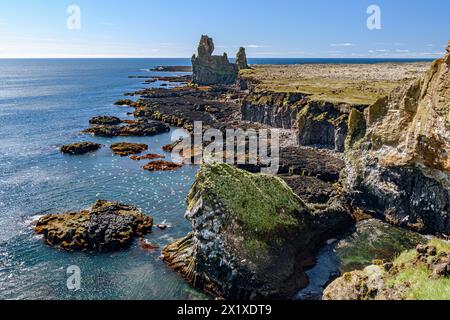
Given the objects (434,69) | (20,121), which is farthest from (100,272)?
(20,121)

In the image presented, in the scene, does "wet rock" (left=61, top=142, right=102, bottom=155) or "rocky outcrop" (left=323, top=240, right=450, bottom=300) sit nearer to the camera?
"rocky outcrop" (left=323, top=240, right=450, bottom=300)

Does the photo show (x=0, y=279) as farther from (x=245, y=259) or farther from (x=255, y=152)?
(x=255, y=152)

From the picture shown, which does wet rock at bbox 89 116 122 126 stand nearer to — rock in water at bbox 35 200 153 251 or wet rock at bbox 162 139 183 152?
wet rock at bbox 162 139 183 152

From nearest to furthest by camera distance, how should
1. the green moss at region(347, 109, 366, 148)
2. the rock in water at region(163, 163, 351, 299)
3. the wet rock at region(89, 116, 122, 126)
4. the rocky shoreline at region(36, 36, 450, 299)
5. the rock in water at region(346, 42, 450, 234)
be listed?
the rock in water at region(163, 163, 351, 299) < the rocky shoreline at region(36, 36, 450, 299) < the rock in water at region(346, 42, 450, 234) < the green moss at region(347, 109, 366, 148) < the wet rock at region(89, 116, 122, 126)

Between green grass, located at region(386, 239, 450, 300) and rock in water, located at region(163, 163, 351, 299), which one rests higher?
green grass, located at region(386, 239, 450, 300)

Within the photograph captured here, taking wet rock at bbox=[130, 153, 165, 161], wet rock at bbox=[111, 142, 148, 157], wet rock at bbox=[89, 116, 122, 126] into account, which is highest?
wet rock at bbox=[89, 116, 122, 126]

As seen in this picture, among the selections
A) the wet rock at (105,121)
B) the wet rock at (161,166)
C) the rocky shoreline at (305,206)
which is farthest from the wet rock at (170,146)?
the wet rock at (105,121)

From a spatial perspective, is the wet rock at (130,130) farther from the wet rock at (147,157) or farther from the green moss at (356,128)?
the green moss at (356,128)

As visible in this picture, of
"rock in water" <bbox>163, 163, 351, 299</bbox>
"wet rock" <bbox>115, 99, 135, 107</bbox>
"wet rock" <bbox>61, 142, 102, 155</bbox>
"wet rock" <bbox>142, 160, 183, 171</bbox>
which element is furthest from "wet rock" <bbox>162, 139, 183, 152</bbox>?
"wet rock" <bbox>115, 99, 135, 107</bbox>
